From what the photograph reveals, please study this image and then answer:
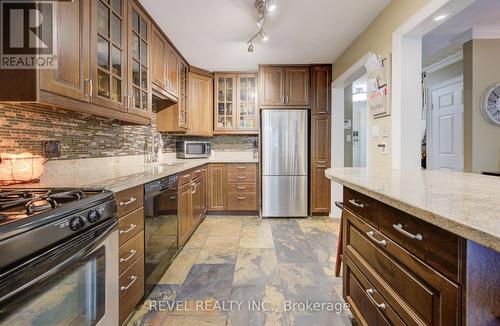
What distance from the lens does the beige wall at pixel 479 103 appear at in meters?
3.17

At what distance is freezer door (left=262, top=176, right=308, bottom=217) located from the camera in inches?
156

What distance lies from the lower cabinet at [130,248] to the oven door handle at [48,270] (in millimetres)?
333

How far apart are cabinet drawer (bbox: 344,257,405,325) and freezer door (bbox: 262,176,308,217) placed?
2.40 meters

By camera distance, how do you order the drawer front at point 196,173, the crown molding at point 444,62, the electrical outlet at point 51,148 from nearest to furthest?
the electrical outlet at point 51,148
the drawer front at point 196,173
the crown molding at point 444,62

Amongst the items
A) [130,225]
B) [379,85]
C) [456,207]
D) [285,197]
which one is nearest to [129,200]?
[130,225]

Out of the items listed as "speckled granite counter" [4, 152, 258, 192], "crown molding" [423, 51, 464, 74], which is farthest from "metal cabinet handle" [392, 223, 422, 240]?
"crown molding" [423, 51, 464, 74]

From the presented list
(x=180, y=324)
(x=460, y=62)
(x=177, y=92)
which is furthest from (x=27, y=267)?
(x=460, y=62)

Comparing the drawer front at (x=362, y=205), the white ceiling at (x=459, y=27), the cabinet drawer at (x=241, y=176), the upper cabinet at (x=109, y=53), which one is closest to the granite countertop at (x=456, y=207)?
the drawer front at (x=362, y=205)

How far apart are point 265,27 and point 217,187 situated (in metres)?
2.42

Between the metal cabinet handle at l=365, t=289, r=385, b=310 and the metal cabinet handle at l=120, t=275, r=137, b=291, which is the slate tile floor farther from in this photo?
the metal cabinet handle at l=365, t=289, r=385, b=310

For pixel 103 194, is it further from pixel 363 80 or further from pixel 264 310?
pixel 363 80

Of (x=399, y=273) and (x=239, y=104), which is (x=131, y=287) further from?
(x=239, y=104)

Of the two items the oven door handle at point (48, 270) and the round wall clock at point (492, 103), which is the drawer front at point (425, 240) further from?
the round wall clock at point (492, 103)

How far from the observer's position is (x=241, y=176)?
4.07m
